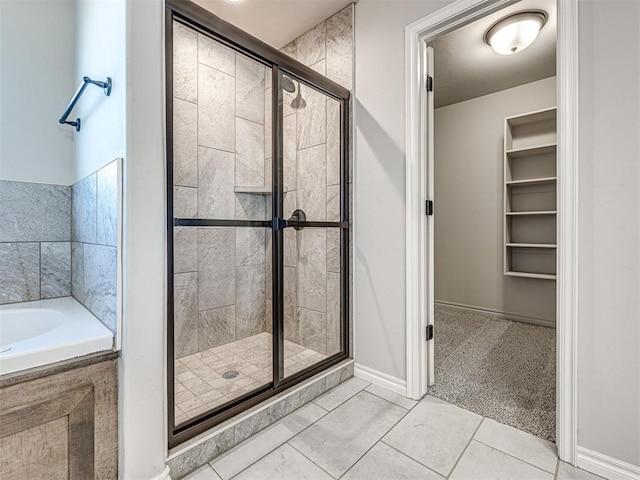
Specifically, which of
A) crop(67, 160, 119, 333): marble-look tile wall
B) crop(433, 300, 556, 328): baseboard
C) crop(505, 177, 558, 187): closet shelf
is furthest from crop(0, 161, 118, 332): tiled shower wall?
crop(433, 300, 556, 328): baseboard

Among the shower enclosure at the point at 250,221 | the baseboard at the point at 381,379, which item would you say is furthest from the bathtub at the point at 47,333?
the baseboard at the point at 381,379

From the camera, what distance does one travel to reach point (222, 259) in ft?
6.66

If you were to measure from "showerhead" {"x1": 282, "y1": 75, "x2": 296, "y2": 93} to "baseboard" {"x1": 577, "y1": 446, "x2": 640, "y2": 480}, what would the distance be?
220 centimetres

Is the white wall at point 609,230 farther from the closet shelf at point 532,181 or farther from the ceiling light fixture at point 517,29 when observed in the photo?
the closet shelf at point 532,181

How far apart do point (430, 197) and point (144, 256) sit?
4.98 ft

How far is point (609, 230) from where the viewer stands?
47.3 inches

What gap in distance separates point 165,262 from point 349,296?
1.26 metres

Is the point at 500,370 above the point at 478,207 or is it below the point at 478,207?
below

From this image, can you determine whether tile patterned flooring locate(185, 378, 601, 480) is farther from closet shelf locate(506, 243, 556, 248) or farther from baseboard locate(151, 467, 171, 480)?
closet shelf locate(506, 243, 556, 248)

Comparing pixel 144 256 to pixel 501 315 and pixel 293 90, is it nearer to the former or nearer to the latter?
pixel 293 90

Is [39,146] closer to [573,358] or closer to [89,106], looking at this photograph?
[89,106]

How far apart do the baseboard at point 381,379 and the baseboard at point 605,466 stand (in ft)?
2.62

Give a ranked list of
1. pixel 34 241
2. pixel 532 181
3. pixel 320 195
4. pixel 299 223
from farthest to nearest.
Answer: pixel 532 181 < pixel 320 195 < pixel 299 223 < pixel 34 241

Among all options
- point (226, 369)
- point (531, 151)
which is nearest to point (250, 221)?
point (226, 369)
